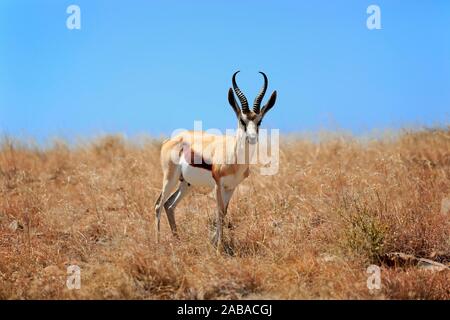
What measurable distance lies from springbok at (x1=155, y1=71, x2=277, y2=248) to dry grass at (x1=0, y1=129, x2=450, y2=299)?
0.62 m

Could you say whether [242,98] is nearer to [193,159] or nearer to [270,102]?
[270,102]

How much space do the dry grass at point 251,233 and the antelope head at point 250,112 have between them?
1.64 m

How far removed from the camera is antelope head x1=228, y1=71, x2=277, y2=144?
8820mm

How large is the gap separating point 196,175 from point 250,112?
1584 millimetres

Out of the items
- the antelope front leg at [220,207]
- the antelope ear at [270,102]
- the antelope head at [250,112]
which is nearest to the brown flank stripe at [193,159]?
the antelope front leg at [220,207]

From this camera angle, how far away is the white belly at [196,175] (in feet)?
31.6

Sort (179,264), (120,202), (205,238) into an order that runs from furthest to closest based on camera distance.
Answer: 1. (120,202)
2. (205,238)
3. (179,264)

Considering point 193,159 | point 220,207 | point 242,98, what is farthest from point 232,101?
point 220,207

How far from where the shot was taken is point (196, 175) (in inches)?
384

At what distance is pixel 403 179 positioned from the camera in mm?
11500
